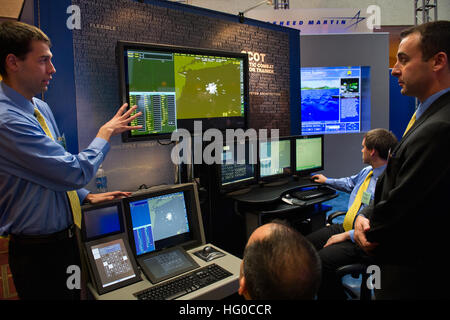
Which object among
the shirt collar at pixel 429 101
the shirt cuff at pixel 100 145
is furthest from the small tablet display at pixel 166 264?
the shirt collar at pixel 429 101

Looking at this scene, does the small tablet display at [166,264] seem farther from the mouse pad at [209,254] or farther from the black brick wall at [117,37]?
the black brick wall at [117,37]

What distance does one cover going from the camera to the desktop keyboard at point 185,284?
1529 mm

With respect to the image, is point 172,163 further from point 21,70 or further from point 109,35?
point 21,70

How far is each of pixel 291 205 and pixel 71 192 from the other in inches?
62.5

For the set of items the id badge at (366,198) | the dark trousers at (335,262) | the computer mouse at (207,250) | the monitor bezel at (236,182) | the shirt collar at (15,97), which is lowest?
the dark trousers at (335,262)

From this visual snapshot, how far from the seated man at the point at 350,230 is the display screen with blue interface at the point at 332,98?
283 cm

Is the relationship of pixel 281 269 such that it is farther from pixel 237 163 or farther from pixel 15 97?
pixel 237 163

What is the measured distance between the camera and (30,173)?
147 centimetres

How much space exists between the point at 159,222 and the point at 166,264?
9.6 inches

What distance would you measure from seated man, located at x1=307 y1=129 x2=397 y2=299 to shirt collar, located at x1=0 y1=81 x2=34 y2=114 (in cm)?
199

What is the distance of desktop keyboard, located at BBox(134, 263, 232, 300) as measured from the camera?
153 centimetres

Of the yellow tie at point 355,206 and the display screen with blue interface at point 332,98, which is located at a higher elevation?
the display screen with blue interface at point 332,98

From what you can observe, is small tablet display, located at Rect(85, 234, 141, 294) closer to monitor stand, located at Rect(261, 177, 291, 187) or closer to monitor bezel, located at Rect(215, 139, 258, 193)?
monitor bezel, located at Rect(215, 139, 258, 193)

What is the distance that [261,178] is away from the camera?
2822 mm
